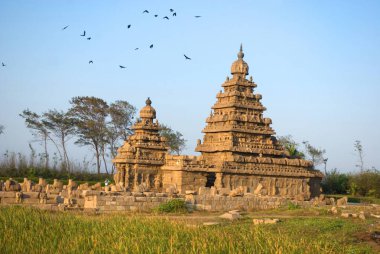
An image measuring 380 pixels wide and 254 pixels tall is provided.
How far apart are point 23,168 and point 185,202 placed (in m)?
24.6

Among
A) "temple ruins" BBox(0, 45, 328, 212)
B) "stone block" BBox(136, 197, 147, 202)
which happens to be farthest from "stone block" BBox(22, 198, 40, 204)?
"temple ruins" BBox(0, 45, 328, 212)

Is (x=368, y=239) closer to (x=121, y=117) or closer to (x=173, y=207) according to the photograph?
(x=173, y=207)

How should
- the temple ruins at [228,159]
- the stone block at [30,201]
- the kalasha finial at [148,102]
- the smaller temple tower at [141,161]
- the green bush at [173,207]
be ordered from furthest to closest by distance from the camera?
the kalasha finial at [148,102], the smaller temple tower at [141,161], the temple ruins at [228,159], the stone block at [30,201], the green bush at [173,207]

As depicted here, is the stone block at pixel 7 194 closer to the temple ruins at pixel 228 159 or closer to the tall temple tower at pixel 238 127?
the temple ruins at pixel 228 159

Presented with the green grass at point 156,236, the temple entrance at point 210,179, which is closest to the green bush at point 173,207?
the green grass at point 156,236

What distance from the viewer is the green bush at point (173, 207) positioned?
25.3 m

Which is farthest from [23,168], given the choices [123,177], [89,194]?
[89,194]

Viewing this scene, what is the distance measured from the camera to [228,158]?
1597 inches

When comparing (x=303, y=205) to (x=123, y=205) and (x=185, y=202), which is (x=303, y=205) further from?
(x=123, y=205)

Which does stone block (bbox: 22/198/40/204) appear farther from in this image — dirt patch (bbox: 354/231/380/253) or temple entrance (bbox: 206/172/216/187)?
temple entrance (bbox: 206/172/216/187)

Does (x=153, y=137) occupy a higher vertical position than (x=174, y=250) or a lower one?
higher

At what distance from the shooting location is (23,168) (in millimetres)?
47688

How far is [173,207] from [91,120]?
3258 centimetres

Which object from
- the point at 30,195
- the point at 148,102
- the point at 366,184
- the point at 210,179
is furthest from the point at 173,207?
the point at 366,184
